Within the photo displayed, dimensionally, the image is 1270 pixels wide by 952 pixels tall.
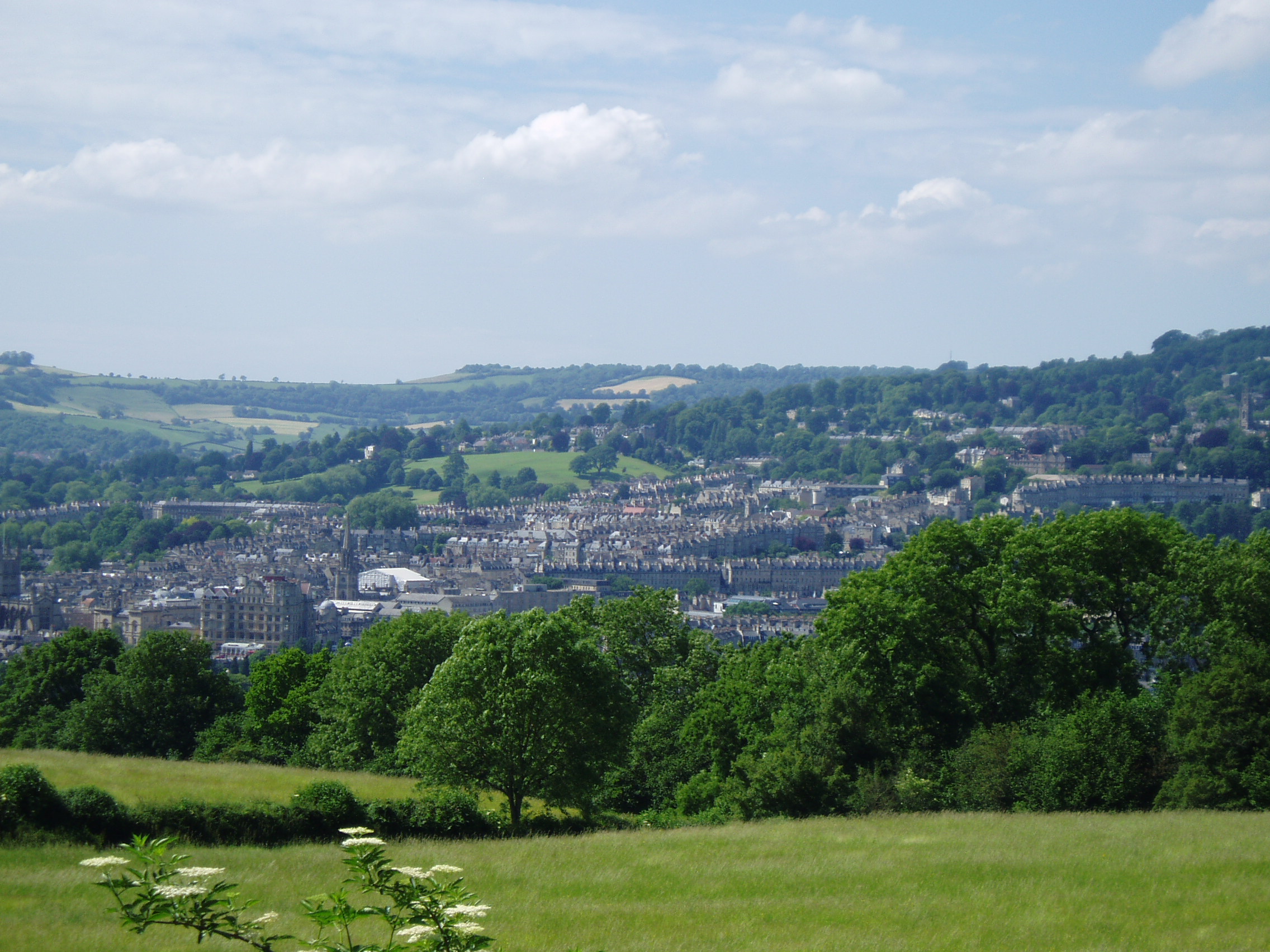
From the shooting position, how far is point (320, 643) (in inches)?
4862

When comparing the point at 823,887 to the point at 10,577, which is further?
the point at 10,577

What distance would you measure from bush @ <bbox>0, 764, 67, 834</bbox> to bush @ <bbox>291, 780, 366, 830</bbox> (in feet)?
11.2

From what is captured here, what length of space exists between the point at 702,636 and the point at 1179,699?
1637cm

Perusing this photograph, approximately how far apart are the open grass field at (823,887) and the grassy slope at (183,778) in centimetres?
392

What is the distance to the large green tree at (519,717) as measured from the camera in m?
24.3

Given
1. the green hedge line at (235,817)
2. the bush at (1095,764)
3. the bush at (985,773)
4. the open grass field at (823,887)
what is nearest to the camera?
the open grass field at (823,887)

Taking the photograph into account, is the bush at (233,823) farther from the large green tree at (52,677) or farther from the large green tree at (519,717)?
the large green tree at (52,677)

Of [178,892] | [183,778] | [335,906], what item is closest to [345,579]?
[183,778]

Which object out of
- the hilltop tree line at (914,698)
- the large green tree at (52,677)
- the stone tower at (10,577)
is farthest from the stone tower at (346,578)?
the hilltop tree line at (914,698)

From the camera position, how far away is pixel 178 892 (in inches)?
286

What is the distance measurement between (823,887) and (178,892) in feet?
34.6

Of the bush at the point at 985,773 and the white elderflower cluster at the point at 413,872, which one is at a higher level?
the white elderflower cluster at the point at 413,872

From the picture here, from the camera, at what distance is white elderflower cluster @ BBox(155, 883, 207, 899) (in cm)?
726

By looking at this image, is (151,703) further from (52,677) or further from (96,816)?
(96,816)
